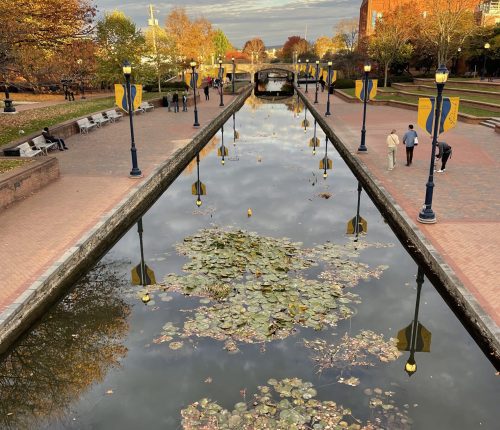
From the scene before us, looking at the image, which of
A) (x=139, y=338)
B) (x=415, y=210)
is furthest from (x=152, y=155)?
(x=139, y=338)

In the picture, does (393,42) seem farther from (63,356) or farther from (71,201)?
(63,356)

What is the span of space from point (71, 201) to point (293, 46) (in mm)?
156901

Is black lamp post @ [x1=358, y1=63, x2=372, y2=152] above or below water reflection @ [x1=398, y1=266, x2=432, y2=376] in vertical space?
above

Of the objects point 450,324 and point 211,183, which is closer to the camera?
point 450,324

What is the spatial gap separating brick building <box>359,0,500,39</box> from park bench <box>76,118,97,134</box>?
4716 centimetres

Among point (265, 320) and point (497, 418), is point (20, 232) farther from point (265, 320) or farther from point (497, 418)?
point (497, 418)

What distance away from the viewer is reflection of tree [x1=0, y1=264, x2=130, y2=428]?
6836 mm

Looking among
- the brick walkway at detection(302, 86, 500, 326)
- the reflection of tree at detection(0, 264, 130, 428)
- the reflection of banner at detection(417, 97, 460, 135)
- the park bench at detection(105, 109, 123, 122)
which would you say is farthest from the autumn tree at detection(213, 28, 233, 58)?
the reflection of tree at detection(0, 264, 130, 428)

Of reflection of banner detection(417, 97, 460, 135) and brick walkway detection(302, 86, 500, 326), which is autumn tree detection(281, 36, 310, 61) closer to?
brick walkway detection(302, 86, 500, 326)

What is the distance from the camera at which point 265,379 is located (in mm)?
7047

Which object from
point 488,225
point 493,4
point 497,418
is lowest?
point 497,418

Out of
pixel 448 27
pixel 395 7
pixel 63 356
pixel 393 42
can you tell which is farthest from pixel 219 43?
pixel 63 356

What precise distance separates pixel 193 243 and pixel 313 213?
14.2ft

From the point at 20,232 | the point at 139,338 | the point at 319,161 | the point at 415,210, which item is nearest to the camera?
the point at 139,338
